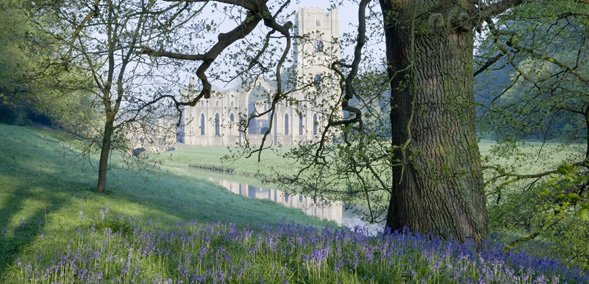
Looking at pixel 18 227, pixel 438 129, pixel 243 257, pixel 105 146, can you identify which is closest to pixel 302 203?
pixel 105 146

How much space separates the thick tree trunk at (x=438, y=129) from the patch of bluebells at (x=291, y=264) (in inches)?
24.6

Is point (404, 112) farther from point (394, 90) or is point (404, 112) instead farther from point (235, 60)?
point (235, 60)

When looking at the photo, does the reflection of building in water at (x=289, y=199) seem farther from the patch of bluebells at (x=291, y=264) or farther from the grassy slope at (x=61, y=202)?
the patch of bluebells at (x=291, y=264)

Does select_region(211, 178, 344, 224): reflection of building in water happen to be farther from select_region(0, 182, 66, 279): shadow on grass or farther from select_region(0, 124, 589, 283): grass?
select_region(0, 124, 589, 283): grass

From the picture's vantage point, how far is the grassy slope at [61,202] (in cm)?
709

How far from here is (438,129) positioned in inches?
240

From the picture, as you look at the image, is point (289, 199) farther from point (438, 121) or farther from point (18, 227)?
point (438, 121)

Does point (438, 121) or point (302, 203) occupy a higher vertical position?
point (438, 121)

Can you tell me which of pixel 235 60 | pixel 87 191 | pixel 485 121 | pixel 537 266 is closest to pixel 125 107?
pixel 87 191

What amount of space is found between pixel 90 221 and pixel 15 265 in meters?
2.92

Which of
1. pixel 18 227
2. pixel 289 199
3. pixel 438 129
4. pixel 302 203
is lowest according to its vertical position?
pixel 289 199

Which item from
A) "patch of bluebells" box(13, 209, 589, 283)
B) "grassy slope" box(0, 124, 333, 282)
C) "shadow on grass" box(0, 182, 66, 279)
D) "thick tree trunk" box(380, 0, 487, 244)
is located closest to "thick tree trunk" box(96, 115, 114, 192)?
"grassy slope" box(0, 124, 333, 282)

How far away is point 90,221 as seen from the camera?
770cm

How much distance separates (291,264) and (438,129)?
2.91m
